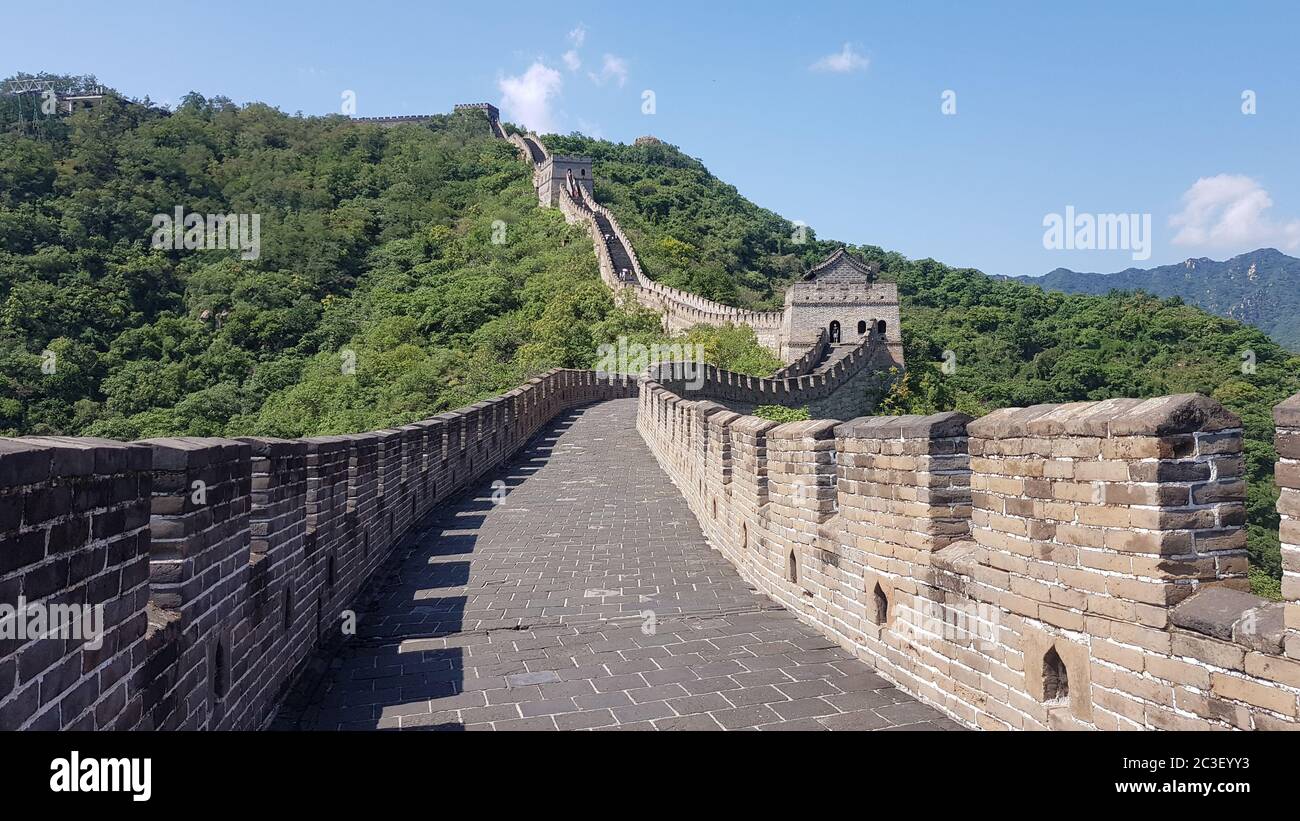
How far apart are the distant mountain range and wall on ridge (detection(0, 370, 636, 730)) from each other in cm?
12717

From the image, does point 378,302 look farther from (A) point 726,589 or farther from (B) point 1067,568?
(B) point 1067,568

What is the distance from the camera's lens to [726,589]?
23.9ft

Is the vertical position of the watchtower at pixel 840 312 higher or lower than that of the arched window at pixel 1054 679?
higher

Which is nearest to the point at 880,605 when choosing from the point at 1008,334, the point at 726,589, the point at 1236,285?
the point at 726,589

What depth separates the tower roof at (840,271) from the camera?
46.0 metres

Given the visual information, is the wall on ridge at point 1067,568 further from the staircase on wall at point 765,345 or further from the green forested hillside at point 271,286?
the green forested hillside at point 271,286

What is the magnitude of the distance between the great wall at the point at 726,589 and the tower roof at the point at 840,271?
38.1 metres

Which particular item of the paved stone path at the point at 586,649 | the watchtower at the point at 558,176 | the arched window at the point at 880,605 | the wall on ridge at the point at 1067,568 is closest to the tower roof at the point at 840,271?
the watchtower at the point at 558,176

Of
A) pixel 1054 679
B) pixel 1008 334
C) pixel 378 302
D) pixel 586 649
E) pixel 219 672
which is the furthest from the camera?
pixel 1008 334

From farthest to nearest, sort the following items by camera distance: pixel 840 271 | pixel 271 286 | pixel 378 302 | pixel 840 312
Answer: pixel 271 286 < pixel 378 302 < pixel 840 271 < pixel 840 312

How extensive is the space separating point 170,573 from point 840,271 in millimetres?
45776

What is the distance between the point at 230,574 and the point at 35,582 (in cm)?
189

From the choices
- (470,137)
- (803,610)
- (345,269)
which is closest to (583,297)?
(345,269)

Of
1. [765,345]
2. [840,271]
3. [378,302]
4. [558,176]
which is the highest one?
[558,176]
